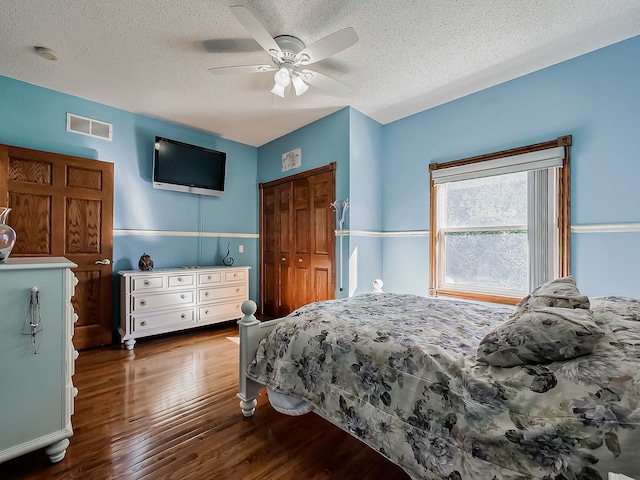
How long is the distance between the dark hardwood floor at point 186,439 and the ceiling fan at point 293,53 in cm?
240

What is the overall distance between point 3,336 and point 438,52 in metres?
3.27

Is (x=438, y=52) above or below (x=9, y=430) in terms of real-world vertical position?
above

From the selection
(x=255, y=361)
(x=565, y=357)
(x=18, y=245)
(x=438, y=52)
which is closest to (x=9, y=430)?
(x=255, y=361)

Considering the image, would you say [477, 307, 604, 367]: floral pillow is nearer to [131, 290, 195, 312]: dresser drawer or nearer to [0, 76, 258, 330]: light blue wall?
[131, 290, 195, 312]: dresser drawer

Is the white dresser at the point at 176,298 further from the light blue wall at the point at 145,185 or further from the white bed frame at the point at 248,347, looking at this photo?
the white bed frame at the point at 248,347

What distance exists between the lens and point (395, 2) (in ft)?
5.93

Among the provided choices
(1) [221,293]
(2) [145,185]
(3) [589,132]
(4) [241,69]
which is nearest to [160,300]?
(1) [221,293]

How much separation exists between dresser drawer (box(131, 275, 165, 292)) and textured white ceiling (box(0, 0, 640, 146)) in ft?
6.43

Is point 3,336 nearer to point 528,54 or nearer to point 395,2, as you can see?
point 395,2

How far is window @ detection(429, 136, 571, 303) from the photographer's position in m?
2.45

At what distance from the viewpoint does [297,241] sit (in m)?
3.87

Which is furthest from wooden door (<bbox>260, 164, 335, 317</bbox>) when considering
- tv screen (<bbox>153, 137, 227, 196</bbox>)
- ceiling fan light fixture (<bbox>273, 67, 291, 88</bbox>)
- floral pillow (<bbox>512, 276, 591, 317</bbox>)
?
floral pillow (<bbox>512, 276, 591, 317</bbox>)

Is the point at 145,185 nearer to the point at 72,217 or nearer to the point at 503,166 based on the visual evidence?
the point at 72,217

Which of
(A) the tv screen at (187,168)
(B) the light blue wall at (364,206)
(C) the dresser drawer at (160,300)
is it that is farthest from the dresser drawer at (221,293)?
(B) the light blue wall at (364,206)
